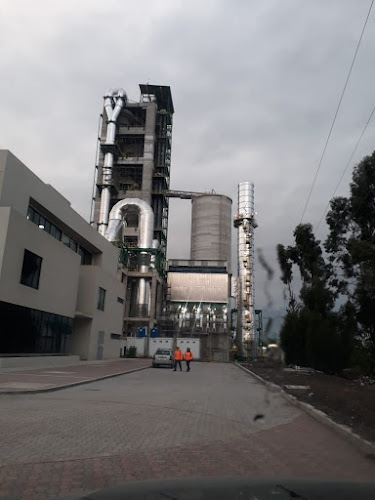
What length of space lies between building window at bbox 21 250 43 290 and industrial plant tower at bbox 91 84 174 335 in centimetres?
2974

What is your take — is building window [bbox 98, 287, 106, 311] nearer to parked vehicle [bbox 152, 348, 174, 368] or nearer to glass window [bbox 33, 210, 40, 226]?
parked vehicle [bbox 152, 348, 174, 368]

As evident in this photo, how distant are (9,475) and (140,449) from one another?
1.96m

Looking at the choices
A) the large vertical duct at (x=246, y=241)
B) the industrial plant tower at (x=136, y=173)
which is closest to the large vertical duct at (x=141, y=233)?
the industrial plant tower at (x=136, y=173)

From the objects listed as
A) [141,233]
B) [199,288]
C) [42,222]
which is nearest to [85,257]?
[42,222]

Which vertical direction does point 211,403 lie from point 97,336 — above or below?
below

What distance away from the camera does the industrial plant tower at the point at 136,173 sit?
57.1 m

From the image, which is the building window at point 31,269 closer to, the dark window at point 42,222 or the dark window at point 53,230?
the dark window at point 53,230

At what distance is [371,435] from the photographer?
7465 millimetres

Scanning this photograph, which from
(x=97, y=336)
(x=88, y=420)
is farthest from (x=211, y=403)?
(x=97, y=336)

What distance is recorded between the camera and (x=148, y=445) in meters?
6.70

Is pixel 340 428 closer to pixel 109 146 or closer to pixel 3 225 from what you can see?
pixel 3 225

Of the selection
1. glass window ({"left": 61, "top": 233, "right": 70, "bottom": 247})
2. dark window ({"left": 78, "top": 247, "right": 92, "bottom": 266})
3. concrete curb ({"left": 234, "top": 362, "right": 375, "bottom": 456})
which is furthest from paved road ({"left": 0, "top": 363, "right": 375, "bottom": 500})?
dark window ({"left": 78, "top": 247, "right": 92, "bottom": 266})

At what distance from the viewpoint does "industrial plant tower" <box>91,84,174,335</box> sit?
187ft

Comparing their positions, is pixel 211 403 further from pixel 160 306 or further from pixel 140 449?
pixel 160 306
